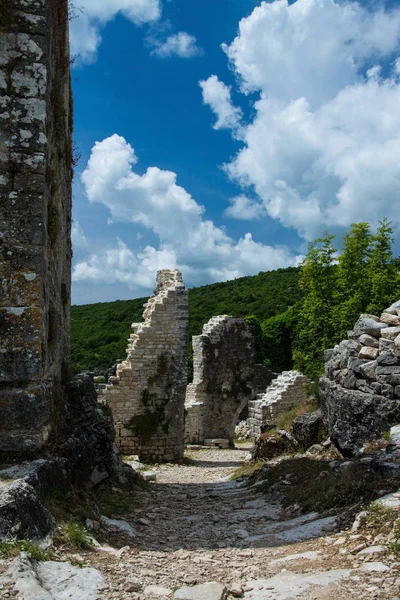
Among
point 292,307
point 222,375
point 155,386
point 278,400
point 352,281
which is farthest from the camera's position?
point 292,307

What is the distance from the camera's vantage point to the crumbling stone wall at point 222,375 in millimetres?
23297

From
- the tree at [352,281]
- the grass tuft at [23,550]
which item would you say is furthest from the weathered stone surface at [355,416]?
the tree at [352,281]

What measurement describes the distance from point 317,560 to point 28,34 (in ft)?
18.2

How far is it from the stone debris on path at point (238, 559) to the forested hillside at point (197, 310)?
28322mm

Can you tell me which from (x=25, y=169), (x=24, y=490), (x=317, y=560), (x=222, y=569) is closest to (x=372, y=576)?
(x=317, y=560)

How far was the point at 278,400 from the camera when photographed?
57.2 feet

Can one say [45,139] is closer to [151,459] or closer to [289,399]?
[151,459]

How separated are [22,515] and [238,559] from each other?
1752mm

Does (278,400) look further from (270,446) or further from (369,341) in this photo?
(369,341)

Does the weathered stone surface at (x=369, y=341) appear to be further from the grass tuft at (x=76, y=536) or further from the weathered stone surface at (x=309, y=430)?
the grass tuft at (x=76, y=536)

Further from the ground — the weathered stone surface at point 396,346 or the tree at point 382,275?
the tree at point 382,275

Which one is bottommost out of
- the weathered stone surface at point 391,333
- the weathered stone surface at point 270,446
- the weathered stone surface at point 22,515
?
the weathered stone surface at point 270,446

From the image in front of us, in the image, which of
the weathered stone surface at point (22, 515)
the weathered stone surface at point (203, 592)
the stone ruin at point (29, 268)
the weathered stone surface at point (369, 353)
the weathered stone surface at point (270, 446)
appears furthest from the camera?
the weathered stone surface at point (270, 446)

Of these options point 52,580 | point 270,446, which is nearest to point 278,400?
point 270,446
